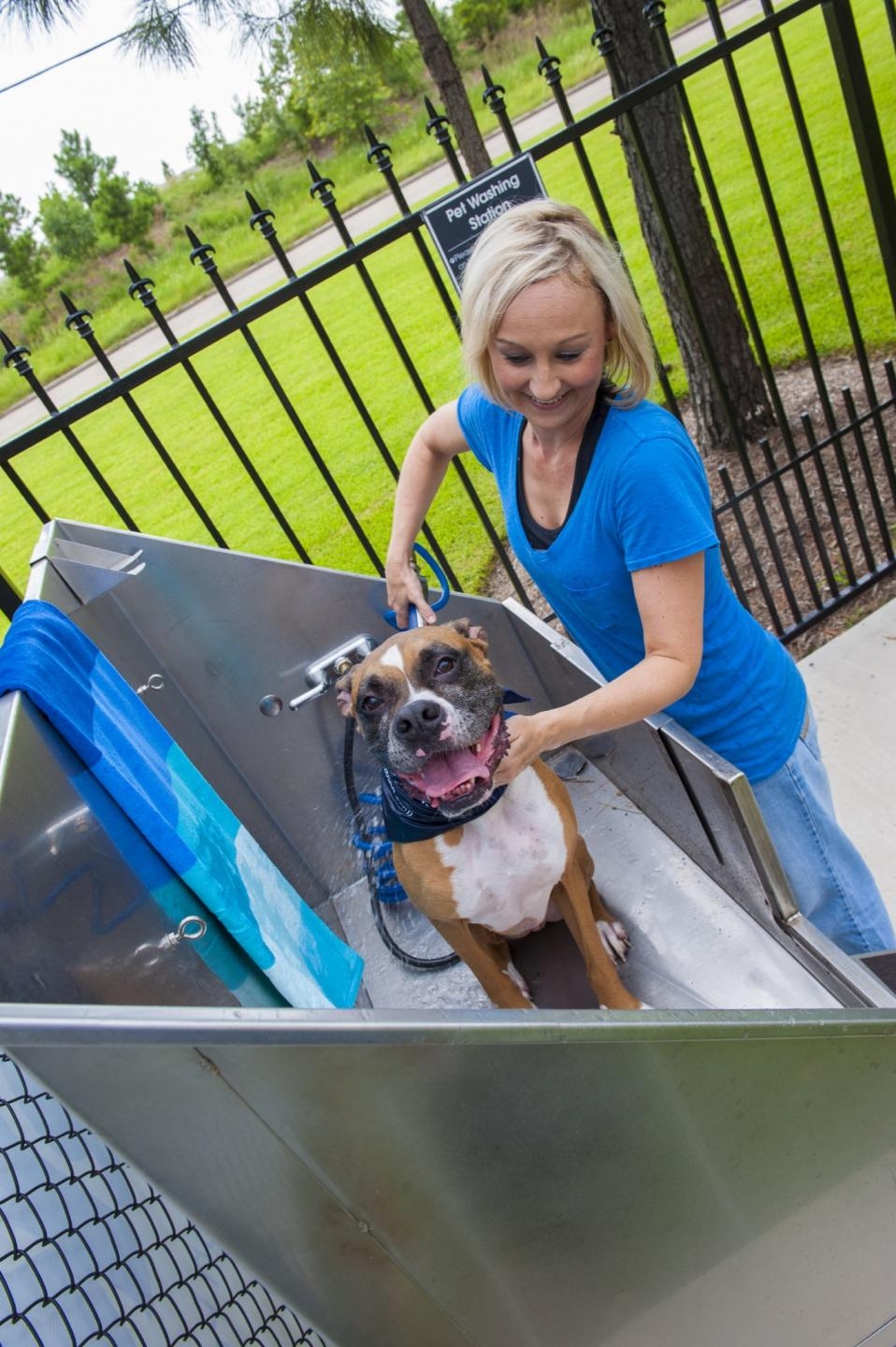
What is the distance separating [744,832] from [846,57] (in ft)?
11.7

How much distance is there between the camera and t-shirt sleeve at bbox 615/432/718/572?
1.93 metres

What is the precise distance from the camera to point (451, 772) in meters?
1.97

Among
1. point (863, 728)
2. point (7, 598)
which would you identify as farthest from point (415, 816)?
point (863, 728)

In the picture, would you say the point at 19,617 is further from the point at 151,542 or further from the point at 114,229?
the point at 114,229

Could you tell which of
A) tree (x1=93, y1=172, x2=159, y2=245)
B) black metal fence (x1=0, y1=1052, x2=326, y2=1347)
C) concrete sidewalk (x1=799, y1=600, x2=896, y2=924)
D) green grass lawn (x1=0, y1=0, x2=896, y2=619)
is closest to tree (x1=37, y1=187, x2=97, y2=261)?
tree (x1=93, y1=172, x2=159, y2=245)

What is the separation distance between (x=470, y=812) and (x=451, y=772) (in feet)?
0.53

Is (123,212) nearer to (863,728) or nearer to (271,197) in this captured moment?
(271,197)

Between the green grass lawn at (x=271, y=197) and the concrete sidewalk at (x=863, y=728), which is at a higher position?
the green grass lawn at (x=271, y=197)

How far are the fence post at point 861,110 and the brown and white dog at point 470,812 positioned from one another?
325 centimetres

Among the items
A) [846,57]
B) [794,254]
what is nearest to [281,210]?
[794,254]

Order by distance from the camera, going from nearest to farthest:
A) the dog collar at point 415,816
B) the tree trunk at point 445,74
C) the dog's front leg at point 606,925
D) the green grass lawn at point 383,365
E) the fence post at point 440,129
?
the dog collar at point 415,816
the dog's front leg at point 606,925
the fence post at point 440,129
the tree trunk at point 445,74
the green grass lawn at point 383,365

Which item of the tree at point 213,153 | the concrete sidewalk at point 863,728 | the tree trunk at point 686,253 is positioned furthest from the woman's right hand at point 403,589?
the tree at point 213,153

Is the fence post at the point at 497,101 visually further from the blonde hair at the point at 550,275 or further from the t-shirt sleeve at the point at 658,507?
the t-shirt sleeve at the point at 658,507

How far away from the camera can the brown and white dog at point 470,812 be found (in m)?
1.96
